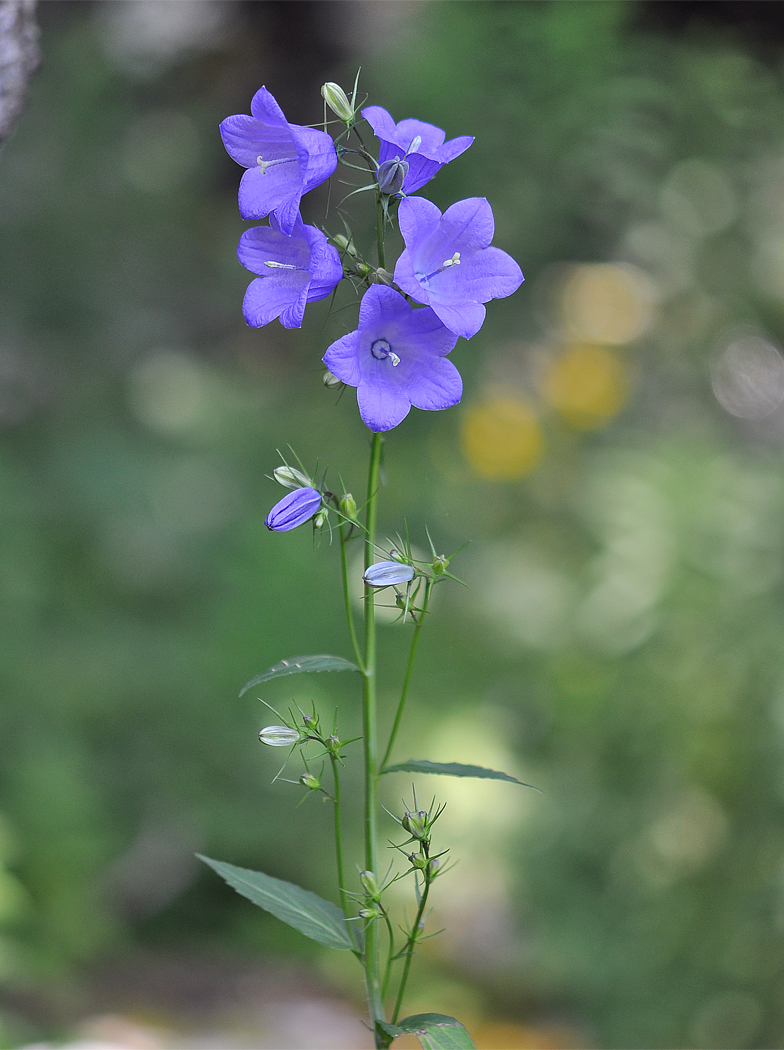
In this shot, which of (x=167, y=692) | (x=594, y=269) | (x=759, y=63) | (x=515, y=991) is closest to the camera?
(x=515, y=991)

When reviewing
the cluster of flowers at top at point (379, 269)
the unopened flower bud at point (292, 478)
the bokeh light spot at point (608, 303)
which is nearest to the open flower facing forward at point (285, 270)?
the cluster of flowers at top at point (379, 269)

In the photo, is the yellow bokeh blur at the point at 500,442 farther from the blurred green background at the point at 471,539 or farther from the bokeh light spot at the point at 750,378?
the bokeh light spot at the point at 750,378

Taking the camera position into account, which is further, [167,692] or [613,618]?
[613,618]

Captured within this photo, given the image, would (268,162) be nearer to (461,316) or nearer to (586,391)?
(461,316)

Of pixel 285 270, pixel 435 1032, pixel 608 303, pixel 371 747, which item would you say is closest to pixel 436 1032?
pixel 435 1032

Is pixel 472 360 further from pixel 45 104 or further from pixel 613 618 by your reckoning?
pixel 45 104

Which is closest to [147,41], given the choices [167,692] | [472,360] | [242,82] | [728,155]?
[242,82]

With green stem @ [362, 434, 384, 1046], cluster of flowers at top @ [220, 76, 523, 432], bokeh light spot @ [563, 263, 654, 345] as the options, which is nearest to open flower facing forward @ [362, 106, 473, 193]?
cluster of flowers at top @ [220, 76, 523, 432]
